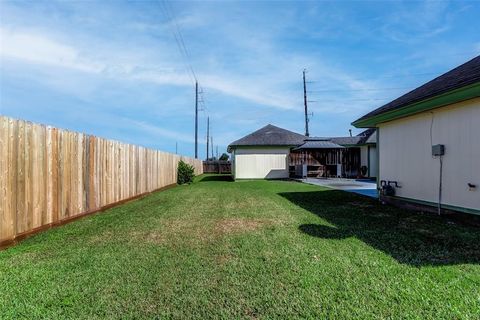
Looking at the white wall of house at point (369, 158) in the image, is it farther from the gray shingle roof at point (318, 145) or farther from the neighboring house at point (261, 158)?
the neighboring house at point (261, 158)

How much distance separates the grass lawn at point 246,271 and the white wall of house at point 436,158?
816 millimetres

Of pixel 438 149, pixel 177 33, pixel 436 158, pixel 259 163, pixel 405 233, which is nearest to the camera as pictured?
pixel 405 233

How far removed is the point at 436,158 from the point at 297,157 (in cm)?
1496

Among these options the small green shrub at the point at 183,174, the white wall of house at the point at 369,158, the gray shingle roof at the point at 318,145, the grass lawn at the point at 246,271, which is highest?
the gray shingle roof at the point at 318,145

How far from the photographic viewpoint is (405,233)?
5016mm

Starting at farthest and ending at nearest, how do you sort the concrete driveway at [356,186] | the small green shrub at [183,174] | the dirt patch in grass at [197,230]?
the small green shrub at [183,174], the concrete driveway at [356,186], the dirt patch in grass at [197,230]

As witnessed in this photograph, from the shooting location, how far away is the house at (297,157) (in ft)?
67.9

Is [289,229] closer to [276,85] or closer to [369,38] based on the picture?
[369,38]

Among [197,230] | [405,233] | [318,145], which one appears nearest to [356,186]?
[318,145]

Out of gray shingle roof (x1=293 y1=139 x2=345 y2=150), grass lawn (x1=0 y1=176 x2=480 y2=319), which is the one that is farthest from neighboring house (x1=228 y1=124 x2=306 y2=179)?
grass lawn (x1=0 y1=176 x2=480 y2=319)

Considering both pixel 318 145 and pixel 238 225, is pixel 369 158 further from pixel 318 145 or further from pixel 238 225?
pixel 238 225

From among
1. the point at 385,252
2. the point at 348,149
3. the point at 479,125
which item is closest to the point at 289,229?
the point at 385,252

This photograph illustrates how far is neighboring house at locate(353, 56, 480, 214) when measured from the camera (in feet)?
18.3

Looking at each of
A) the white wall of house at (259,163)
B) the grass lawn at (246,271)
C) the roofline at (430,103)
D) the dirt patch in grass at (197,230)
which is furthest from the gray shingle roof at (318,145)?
the dirt patch in grass at (197,230)
